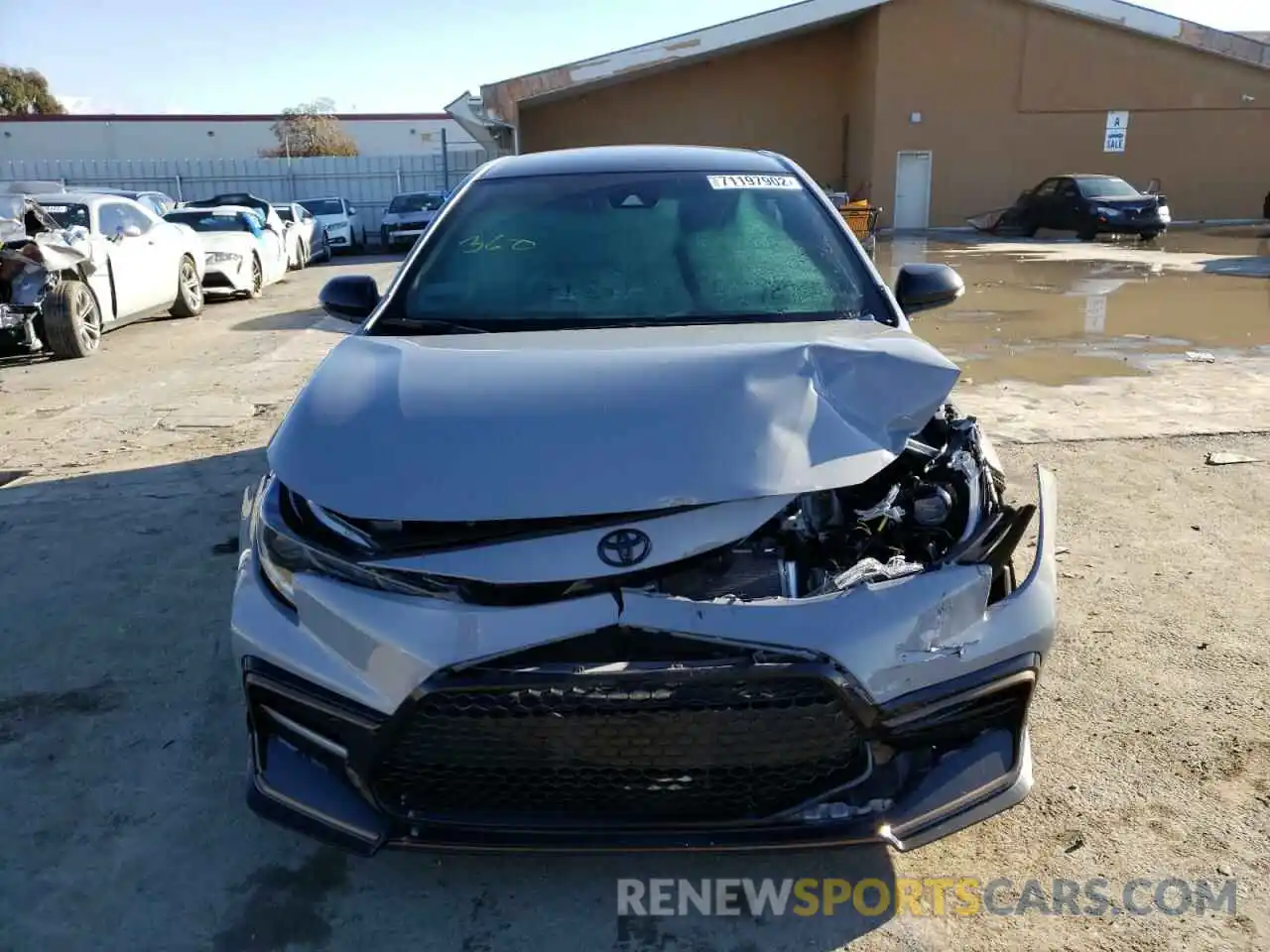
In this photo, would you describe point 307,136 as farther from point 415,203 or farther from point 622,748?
point 622,748

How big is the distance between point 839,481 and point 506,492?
0.73 m

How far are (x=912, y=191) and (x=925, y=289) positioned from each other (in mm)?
25731

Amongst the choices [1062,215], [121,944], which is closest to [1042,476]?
[121,944]

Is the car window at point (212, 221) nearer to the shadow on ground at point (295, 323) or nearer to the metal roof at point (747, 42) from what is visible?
the shadow on ground at point (295, 323)

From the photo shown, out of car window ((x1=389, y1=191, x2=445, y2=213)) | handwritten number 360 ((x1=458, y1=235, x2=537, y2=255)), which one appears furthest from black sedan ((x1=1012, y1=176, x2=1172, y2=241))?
handwritten number 360 ((x1=458, y1=235, x2=537, y2=255))

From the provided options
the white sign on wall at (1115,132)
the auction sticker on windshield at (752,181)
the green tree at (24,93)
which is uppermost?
the green tree at (24,93)

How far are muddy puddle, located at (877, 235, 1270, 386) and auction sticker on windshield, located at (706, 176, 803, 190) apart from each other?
4.36 meters

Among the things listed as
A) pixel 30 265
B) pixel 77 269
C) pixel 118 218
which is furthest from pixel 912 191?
pixel 30 265

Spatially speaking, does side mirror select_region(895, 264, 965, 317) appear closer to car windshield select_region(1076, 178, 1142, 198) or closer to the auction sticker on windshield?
the auction sticker on windshield

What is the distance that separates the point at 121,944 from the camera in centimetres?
220

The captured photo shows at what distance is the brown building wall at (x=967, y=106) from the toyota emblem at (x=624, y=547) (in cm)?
2661

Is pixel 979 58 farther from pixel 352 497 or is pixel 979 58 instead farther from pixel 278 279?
pixel 352 497

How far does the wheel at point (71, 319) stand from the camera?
9.14m

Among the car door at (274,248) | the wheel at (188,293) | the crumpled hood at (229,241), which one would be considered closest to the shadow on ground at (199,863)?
the wheel at (188,293)
